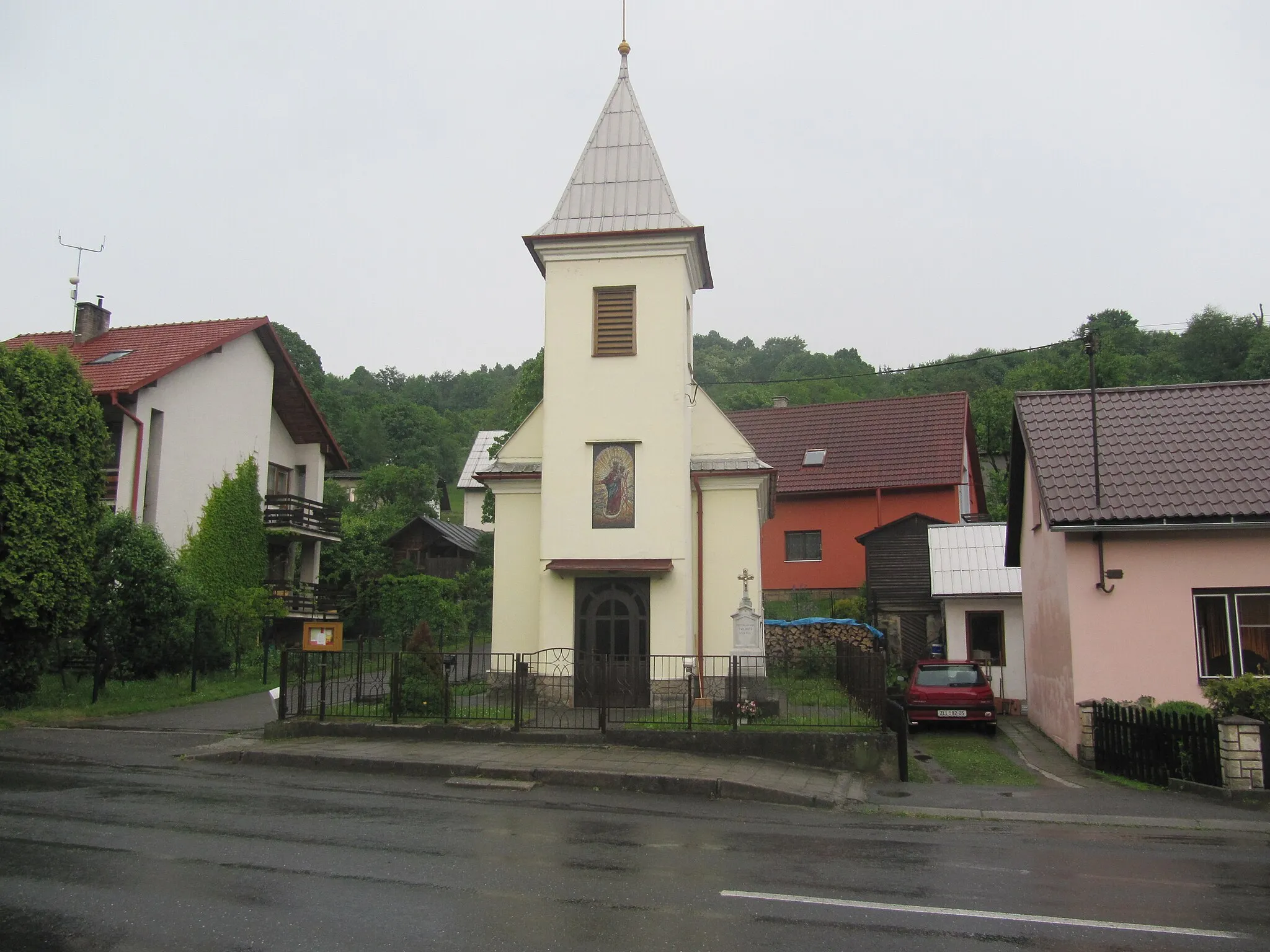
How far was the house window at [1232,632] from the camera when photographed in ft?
52.9

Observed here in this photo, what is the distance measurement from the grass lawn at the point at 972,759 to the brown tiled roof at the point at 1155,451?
13.2 ft

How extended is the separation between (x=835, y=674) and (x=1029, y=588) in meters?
4.47

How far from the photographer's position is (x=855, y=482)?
38.0 meters

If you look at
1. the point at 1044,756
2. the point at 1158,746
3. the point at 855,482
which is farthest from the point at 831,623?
the point at 1158,746

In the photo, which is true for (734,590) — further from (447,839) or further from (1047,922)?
(1047,922)

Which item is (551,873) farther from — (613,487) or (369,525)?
(369,525)

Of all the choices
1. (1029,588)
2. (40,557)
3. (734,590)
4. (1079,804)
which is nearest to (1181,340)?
(1029,588)

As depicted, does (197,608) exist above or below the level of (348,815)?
above

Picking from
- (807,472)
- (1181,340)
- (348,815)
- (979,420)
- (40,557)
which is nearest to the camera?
(348,815)

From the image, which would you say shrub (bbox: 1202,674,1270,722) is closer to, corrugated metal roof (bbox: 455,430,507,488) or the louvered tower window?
the louvered tower window

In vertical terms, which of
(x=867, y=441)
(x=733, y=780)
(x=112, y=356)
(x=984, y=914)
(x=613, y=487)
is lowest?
(x=984, y=914)

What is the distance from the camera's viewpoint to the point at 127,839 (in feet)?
29.5

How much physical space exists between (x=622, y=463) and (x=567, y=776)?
7.57 m

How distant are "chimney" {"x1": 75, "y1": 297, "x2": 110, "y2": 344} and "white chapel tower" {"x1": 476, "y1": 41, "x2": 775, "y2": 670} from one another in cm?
1807
